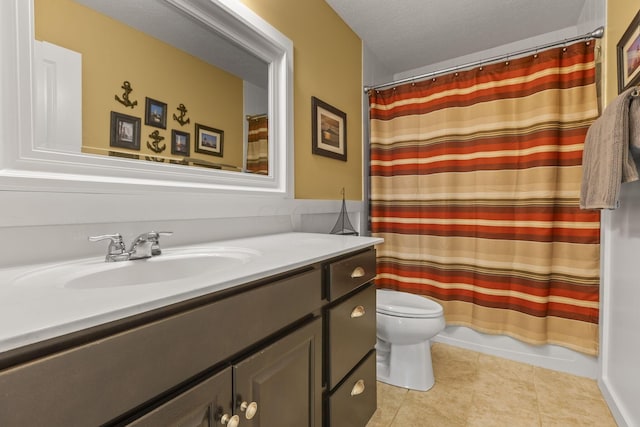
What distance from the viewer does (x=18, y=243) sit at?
2.55 feet

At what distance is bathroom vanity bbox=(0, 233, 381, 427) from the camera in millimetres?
413

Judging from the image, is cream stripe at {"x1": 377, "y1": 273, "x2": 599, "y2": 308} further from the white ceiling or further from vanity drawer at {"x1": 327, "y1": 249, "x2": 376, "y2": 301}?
the white ceiling

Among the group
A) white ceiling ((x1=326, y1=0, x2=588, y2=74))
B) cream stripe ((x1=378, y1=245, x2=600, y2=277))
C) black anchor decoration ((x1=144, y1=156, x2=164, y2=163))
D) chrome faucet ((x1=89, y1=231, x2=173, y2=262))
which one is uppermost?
white ceiling ((x1=326, y1=0, x2=588, y2=74))

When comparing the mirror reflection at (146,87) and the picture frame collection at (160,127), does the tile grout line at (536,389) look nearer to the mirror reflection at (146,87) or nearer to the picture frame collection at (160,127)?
the mirror reflection at (146,87)

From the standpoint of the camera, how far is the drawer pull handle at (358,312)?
1.14m

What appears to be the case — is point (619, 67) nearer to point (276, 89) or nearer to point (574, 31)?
point (574, 31)

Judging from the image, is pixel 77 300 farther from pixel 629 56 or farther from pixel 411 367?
pixel 629 56

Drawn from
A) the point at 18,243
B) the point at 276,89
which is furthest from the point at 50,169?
the point at 276,89

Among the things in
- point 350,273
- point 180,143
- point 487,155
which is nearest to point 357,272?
point 350,273

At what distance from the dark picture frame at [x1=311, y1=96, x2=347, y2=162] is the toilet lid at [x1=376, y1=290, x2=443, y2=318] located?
0.97 meters

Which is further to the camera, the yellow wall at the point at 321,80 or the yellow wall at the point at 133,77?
the yellow wall at the point at 321,80

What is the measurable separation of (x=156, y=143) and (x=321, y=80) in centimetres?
115

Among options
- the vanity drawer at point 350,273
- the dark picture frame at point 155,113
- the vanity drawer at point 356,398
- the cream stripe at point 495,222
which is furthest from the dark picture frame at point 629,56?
the dark picture frame at point 155,113

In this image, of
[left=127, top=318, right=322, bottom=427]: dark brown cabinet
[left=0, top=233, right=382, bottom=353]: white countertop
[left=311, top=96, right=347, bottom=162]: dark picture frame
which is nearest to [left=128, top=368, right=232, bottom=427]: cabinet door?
[left=127, top=318, right=322, bottom=427]: dark brown cabinet
